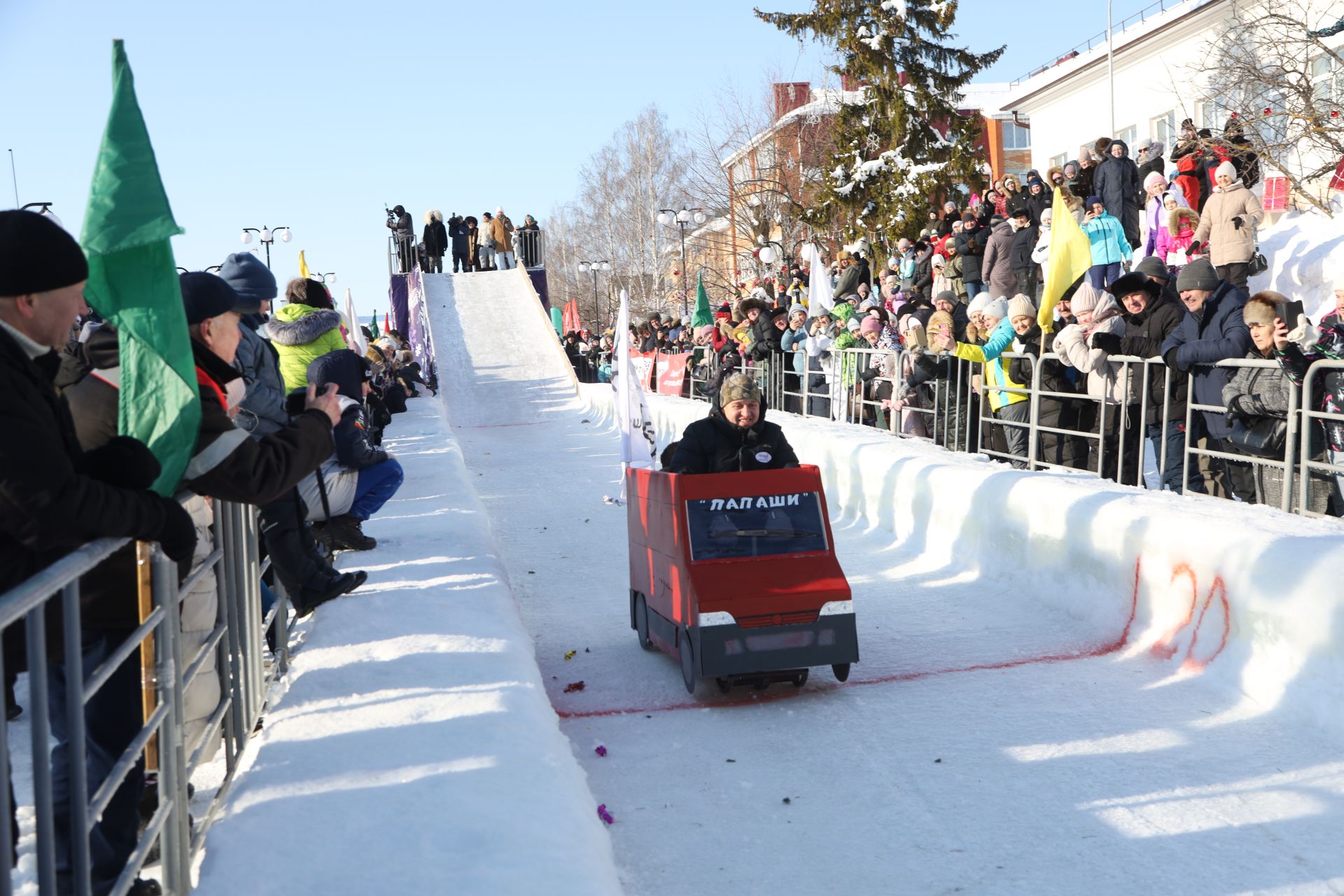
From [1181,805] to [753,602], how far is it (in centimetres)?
191

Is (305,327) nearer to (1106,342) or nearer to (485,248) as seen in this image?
(1106,342)

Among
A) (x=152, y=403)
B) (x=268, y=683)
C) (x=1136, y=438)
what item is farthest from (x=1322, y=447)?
(x=152, y=403)

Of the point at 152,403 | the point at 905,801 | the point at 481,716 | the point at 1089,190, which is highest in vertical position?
the point at 1089,190

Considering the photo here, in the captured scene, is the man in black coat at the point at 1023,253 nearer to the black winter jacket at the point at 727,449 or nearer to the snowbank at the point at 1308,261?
the snowbank at the point at 1308,261

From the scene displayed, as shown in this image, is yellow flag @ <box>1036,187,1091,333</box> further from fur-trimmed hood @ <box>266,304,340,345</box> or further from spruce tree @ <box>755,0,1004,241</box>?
spruce tree @ <box>755,0,1004,241</box>

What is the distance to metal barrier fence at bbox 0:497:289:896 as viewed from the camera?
1938 millimetres

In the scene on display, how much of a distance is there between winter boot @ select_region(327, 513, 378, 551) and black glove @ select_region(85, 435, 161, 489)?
401cm

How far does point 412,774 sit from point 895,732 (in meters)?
2.19

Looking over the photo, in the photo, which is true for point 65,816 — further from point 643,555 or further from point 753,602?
point 643,555

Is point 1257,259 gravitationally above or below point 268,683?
above

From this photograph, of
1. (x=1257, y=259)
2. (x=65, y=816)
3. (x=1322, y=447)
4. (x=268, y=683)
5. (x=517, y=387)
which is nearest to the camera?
(x=65, y=816)

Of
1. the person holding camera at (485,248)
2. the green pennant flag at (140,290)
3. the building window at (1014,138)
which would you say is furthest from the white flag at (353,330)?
the building window at (1014,138)

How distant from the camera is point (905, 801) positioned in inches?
158

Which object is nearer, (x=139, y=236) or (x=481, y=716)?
(x=139, y=236)
